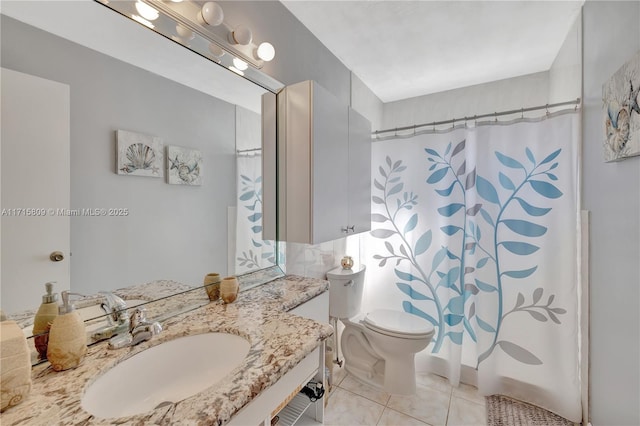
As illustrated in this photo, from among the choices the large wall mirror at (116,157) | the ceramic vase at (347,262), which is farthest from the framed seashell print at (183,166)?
the ceramic vase at (347,262)

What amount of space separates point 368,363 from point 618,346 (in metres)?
1.32

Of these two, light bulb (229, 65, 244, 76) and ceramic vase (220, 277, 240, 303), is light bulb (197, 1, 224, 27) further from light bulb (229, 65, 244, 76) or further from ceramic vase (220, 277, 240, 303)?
ceramic vase (220, 277, 240, 303)

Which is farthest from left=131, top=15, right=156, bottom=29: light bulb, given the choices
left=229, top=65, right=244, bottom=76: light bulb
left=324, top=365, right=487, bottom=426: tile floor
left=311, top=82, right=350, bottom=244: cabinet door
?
left=324, top=365, right=487, bottom=426: tile floor

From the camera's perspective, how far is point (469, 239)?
6.06 ft

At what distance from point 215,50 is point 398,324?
1837 millimetres

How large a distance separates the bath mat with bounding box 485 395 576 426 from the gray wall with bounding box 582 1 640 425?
0.25 m

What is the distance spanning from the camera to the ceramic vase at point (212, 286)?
3.71 feet

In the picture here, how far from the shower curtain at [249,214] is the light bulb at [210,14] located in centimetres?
52

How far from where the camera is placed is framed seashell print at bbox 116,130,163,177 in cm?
85

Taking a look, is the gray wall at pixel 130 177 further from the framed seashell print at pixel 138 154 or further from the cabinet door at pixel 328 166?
the cabinet door at pixel 328 166

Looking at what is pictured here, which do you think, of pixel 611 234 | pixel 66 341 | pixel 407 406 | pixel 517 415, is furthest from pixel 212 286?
pixel 517 415

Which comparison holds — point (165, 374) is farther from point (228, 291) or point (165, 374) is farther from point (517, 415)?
point (517, 415)

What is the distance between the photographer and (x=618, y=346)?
A: 1129mm

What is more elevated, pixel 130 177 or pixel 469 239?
pixel 130 177
